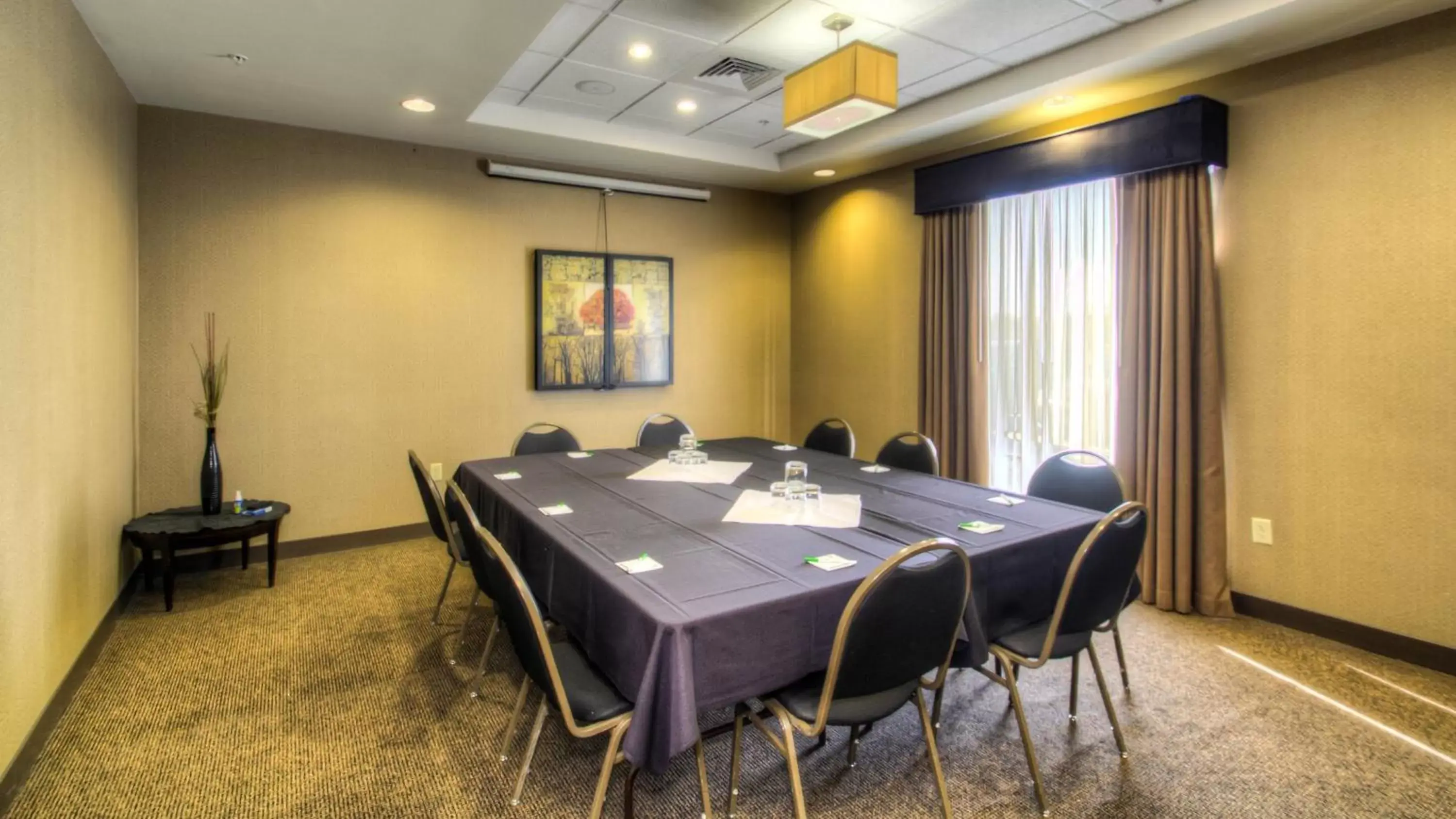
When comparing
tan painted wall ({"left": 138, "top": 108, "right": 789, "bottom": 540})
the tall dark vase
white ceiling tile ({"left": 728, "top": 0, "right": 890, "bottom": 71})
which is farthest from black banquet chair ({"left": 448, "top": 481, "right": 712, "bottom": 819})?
tan painted wall ({"left": 138, "top": 108, "right": 789, "bottom": 540})

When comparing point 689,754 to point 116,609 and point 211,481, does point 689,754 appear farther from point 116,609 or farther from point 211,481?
point 211,481

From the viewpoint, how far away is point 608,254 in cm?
536

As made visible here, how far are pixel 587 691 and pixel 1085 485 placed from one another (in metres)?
2.08

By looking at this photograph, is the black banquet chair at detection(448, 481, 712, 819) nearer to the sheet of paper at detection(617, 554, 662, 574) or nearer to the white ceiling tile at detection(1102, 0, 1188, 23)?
the sheet of paper at detection(617, 554, 662, 574)

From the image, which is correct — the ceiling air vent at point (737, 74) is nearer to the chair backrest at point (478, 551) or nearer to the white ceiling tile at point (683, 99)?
the white ceiling tile at point (683, 99)

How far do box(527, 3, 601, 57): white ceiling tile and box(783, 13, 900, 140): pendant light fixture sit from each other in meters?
0.90

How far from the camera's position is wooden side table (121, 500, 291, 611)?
3428mm

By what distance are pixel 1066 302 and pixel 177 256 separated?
5.01m

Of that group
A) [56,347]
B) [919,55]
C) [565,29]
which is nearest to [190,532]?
[56,347]

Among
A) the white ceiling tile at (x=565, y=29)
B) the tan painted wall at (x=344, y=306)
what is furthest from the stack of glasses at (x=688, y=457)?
the tan painted wall at (x=344, y=306)

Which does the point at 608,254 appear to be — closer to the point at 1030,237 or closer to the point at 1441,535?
the point at 1030,237

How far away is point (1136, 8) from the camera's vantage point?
3.04 m

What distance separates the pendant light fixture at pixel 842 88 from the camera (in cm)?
283

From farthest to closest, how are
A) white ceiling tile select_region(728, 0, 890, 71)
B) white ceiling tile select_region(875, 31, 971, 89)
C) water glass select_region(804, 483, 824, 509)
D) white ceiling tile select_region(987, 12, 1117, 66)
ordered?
white ceiling tile select_region(875, 31, 971, 89) < white ceiling tile select_region(987, 12, 1117, 66) < white ceiling tile select_region(728, 0, 890, 71) < water glass select_region(804, 483, 824, 509)
